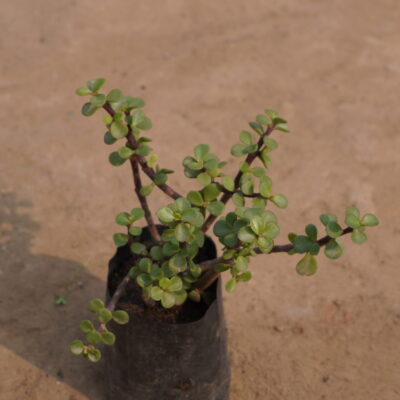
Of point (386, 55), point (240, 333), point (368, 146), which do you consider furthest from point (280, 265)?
point (386, 55)

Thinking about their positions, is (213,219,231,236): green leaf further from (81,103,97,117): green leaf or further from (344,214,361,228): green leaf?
(81,103,97,117): green leaf

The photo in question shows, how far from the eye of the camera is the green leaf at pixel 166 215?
1.79 meters

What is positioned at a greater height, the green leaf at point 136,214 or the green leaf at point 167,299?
the green leaf at point 136,214

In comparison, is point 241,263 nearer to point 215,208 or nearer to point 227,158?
point 215,208

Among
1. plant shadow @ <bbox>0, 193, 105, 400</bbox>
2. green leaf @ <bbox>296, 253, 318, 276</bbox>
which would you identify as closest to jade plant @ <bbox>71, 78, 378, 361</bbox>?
green leaf @ <bbox>296, 253, 318, 276</bbox>

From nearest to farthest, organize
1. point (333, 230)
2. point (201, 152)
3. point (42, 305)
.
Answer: point (333, 230), point (201, 152), point (42, 305)

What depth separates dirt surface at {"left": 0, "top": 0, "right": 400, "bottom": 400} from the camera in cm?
258

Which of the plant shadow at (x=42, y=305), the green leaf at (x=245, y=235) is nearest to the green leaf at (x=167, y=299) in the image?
the green leaf at (x=245, y=235)

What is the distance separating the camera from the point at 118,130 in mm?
1873

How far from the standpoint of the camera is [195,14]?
441 centimetres

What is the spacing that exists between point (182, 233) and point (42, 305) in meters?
1.17

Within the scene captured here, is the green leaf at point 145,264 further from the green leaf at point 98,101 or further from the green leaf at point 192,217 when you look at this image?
the green leaf at point 98,101

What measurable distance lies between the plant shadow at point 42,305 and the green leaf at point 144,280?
71 cm

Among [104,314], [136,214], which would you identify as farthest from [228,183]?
[104,314]
